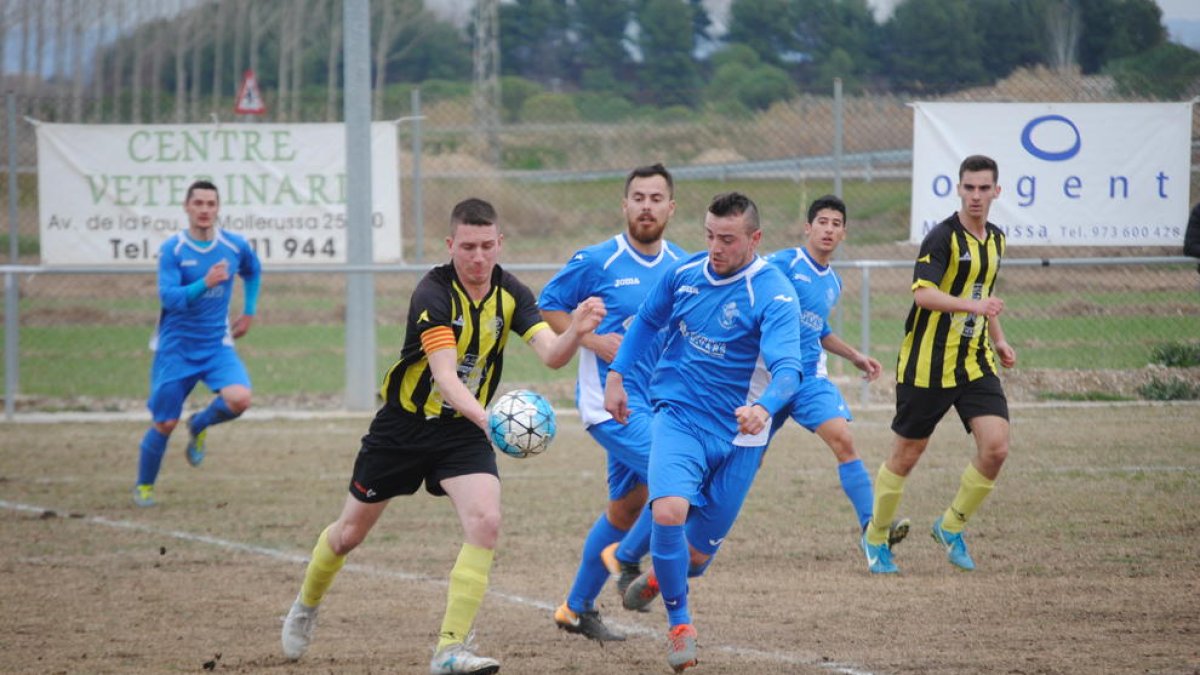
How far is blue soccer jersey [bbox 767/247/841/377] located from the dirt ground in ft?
3.66

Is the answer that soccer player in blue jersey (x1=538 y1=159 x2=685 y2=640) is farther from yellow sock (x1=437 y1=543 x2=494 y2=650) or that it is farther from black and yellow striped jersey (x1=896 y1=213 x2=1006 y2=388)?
black and yellow striped jersey (x1=896 y1=213 x2=1006 y2=388)

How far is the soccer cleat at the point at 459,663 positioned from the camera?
5.18 m

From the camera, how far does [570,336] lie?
552 cm

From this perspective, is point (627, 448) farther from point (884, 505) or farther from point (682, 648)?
point (884, 505)

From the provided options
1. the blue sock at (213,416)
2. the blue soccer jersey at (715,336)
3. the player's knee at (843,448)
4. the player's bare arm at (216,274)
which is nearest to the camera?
the blue soccer jersey at (715,336)

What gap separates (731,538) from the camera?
27.8 feet

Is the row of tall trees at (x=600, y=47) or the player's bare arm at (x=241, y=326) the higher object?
the row of tall trees at (x=600, y=47)

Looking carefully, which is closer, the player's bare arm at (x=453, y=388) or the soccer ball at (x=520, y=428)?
the player's bare arm at (x=453, y=388)

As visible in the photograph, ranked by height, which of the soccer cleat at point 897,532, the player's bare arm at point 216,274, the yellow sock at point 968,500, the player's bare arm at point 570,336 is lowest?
the soccer cleat at point 897,532

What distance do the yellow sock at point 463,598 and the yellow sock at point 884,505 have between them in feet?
9.25

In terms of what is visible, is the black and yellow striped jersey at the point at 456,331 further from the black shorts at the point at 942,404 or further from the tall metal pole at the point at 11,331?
the tall metal pole at the point at 11,331

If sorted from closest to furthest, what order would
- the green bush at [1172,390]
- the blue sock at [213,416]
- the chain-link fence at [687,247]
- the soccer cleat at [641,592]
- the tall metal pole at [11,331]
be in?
1. the soccer cleat at [641,592]
2. the blue sock at [213,416]
3. the tall metal pole at [11,331]
4. the green bush at [1172,390]
5. the chain-link fence at [687,247]

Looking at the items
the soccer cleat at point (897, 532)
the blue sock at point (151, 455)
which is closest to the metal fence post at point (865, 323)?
the soccer cleat at point (897, 532)

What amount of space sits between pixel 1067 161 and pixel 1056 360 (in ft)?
6.83
